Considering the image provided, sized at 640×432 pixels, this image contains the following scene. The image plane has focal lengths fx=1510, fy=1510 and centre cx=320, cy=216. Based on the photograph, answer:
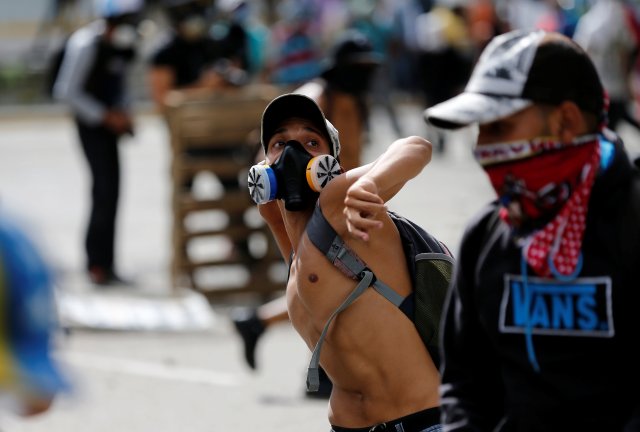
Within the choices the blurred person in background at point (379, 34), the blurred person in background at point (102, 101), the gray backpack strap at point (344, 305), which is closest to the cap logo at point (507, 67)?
the gray backpack strap at point (344, 305)

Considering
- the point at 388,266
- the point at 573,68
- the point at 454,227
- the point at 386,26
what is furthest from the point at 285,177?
the point at 386,26

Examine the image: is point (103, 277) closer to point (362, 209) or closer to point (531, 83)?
point (362, 209)

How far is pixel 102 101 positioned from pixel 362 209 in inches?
315

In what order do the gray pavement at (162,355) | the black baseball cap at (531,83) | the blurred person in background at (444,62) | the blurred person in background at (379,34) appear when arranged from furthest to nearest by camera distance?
the blurred person in background at (379,34) < the blurred person in background at (444,62) < the gray pavement at (162,355) < the black baseball cap at (531,83)

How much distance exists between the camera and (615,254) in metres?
3.01

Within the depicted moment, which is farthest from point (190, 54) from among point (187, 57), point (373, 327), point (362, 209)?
point (362, 209)

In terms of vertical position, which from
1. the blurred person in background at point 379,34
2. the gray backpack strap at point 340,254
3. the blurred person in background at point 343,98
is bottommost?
the blurred person in background at point 379,34

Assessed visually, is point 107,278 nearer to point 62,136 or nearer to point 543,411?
point 543,411

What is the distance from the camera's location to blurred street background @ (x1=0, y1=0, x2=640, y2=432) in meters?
7.78

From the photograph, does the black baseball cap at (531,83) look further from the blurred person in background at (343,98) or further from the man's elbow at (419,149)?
the blurred person in background at (343,98)

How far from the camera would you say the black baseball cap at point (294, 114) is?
14.0ft

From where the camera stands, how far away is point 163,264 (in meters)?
13.1

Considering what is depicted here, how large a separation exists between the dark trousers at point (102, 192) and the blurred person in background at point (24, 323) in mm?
8871

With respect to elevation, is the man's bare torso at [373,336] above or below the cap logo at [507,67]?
below
